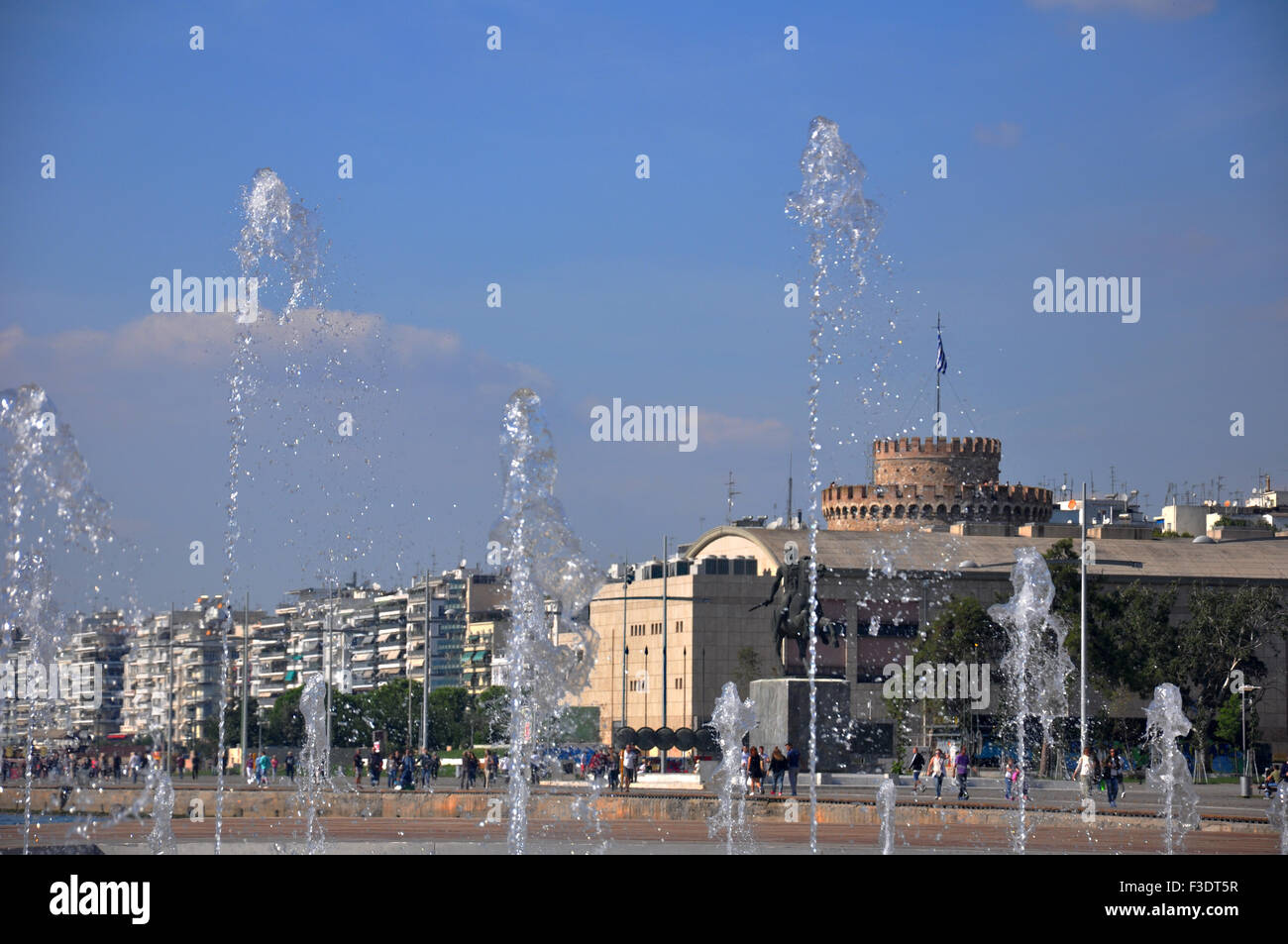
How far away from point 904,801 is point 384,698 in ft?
286

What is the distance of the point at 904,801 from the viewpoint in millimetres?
30297

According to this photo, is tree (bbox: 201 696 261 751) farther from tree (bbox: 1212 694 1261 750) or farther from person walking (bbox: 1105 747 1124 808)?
person walking (bbox: 1105 747 1124 808)

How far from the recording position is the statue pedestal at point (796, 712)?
34.0 metres

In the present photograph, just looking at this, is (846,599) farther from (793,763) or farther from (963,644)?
(793,763)

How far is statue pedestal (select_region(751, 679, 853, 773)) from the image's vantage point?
34.0 meters

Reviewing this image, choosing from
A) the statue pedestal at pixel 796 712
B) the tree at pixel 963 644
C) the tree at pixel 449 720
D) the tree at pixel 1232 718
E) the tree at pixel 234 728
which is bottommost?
the tree at pixel 234 728

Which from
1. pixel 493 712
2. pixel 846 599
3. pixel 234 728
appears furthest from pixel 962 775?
pixel 234 728

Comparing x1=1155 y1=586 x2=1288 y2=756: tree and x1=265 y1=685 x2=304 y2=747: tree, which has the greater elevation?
x1=1155 y1=586 x2=1288 y2=756: tree

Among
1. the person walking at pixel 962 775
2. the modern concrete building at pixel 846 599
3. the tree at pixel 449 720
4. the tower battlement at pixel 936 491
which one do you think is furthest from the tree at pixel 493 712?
the person walking at pixel 962 775

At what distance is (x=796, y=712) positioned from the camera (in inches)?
1339

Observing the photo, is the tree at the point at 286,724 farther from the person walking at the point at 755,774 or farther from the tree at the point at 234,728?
the person walking at the point at 755,774

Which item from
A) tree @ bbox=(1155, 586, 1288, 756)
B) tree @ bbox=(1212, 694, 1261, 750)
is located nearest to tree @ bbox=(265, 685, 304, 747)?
tree @ bbox=(1155, 586, 1288, 756)

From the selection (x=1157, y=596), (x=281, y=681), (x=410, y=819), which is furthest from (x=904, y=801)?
(x=281, y=681)
